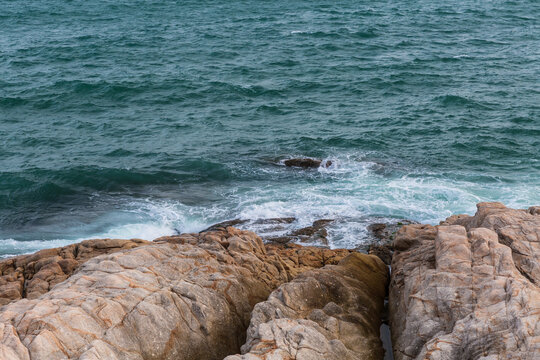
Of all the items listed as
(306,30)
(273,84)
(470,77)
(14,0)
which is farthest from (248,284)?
(14,0)

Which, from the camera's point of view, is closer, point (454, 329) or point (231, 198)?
point (454, 329)

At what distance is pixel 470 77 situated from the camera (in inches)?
2176

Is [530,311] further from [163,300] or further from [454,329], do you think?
[163,300]

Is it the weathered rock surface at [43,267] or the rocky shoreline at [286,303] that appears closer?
the rocky shoreline at [286,303]

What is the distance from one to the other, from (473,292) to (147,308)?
1061 cm

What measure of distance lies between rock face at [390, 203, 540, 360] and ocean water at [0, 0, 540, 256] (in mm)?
9835

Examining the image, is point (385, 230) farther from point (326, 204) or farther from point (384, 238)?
point (326, 204)

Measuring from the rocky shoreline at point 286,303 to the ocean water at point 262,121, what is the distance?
365 inches

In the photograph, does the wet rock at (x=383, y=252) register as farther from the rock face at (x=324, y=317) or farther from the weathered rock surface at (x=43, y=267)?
the weathered rock surface at (x=43, y=267)

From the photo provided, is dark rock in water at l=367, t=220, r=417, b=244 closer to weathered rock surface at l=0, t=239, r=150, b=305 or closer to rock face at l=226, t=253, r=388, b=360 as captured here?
rock face at l=226, t=253, r=388, b=360

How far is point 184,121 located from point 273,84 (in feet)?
37.6

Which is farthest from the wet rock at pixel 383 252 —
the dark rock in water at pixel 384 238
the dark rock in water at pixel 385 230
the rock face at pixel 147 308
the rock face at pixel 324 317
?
the rock face at pixel 147 308

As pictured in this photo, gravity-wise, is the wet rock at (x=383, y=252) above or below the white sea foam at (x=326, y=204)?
above

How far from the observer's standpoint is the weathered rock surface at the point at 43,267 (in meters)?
23.0
